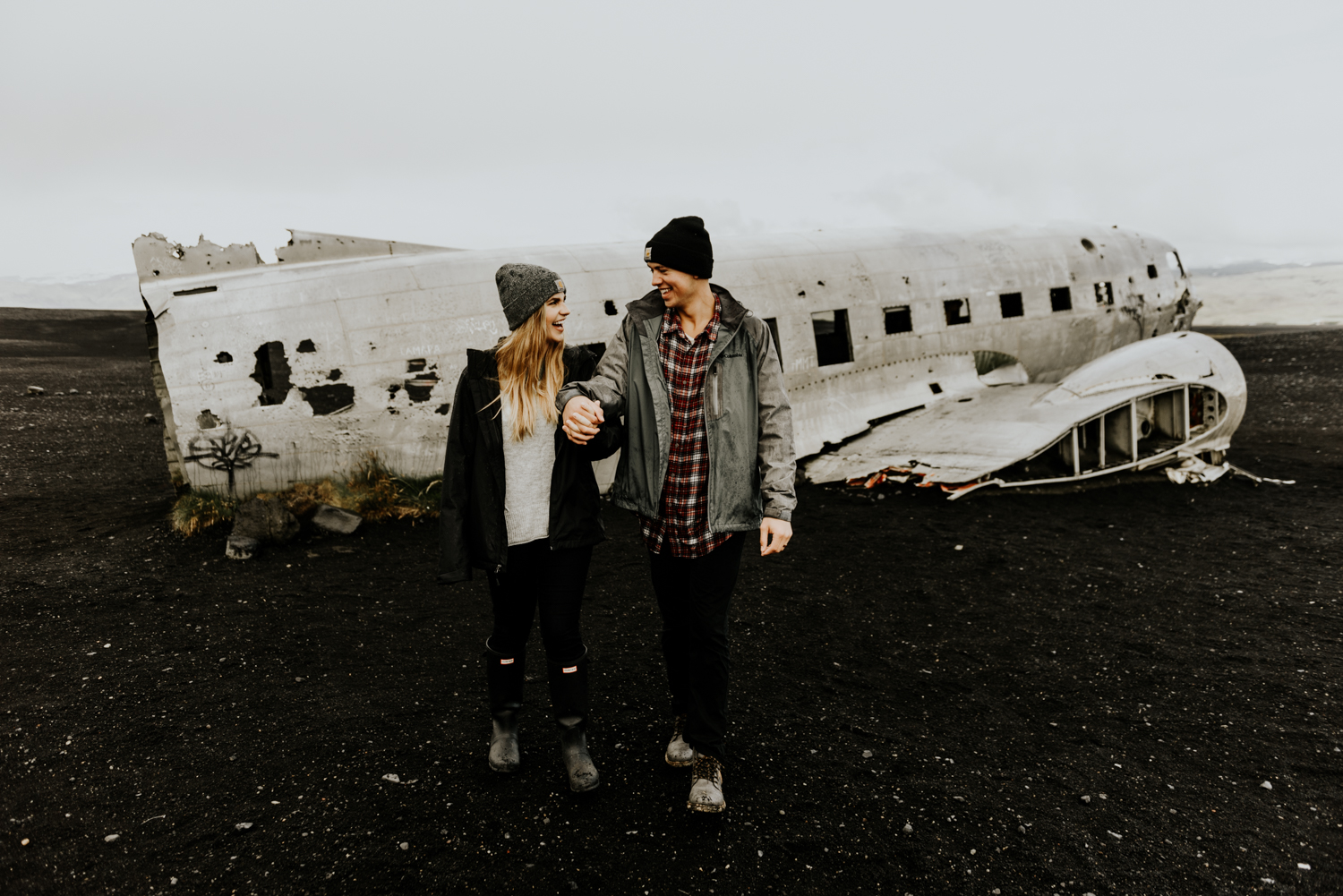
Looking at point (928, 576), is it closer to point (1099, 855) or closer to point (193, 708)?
point (1099, 855)

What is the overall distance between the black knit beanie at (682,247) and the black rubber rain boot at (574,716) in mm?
1897

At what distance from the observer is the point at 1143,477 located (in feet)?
31.7

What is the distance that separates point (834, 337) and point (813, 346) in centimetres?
44

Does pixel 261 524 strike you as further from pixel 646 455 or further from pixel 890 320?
pixel 890 320

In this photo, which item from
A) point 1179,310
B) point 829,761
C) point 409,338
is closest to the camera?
point 829,761

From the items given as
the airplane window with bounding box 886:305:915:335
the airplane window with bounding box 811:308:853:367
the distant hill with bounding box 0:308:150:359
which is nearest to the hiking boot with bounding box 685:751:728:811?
the airplane window with bounding box 811:308:853:367

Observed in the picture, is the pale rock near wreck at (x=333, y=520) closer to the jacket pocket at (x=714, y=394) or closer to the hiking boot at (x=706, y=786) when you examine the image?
the hiking boot at (x=706, y=786)

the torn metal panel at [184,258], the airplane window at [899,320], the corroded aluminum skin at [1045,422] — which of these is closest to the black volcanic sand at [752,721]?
the corroded aluminum skin at [1045,422]

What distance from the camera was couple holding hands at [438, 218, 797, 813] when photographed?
11.0 ft

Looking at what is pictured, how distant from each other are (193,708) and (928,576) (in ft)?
19.1

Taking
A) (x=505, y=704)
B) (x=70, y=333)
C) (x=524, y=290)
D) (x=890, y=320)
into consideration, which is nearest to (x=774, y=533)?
(x=524, y=290)

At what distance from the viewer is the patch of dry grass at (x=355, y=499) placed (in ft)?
26.1

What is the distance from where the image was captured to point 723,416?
132 inches

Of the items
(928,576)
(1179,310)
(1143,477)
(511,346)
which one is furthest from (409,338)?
(1179,310)
